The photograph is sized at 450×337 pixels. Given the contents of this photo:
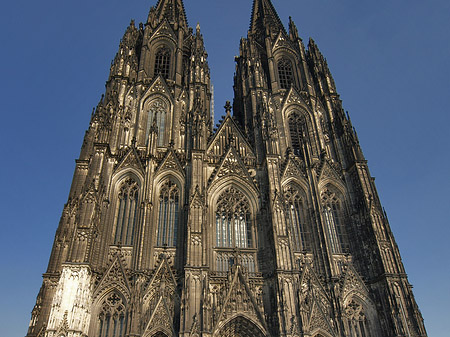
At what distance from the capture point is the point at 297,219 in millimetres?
25953

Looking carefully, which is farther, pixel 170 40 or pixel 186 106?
pixel 170 40

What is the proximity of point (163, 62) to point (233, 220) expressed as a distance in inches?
679

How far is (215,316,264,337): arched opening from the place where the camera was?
2047 cm

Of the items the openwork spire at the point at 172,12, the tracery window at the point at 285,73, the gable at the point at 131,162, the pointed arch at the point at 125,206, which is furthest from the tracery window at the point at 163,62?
the pointed arch at the point at 125,206

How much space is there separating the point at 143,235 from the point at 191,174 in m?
5.05

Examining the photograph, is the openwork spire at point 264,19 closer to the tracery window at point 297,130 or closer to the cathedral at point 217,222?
the cathedral at point 217,222

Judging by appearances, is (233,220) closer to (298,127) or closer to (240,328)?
(240,328)

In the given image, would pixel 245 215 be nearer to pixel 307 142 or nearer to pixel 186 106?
pixel 307 142

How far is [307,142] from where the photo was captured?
29.6 metres

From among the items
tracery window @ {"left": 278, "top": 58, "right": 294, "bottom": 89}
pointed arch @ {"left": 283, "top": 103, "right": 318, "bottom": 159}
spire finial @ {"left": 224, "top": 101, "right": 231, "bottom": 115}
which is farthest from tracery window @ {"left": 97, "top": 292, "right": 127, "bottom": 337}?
tracery window @ {"left": 278, "top": 58, "right": 294, "bottom": 89}

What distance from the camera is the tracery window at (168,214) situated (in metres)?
23.5

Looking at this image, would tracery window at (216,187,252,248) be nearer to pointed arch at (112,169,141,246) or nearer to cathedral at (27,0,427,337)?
cathedral at (27,0,427,337)

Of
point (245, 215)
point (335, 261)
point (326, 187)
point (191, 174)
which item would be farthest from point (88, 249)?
point (326, 187)

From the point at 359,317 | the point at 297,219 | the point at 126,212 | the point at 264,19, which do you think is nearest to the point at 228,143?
the point at 297,219
